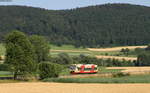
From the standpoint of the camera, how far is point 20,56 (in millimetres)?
70875

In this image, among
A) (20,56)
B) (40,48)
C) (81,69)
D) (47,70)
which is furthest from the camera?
(40,48)

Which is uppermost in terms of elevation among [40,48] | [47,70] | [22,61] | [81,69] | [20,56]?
[40,48]

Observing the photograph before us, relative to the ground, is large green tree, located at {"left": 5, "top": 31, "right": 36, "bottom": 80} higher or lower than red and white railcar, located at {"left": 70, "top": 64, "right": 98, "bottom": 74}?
higher

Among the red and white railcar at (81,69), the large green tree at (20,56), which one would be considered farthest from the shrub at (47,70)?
the red and white railcar at (81,69)

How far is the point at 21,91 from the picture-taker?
4897 centimetres

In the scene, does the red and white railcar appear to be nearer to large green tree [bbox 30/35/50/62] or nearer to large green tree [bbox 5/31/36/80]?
large green tree [bbox 5/31/36/80]

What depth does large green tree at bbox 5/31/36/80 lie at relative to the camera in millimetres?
70500

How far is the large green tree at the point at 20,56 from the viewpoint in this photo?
231 ft

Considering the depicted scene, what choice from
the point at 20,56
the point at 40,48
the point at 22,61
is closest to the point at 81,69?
the point at 22,61

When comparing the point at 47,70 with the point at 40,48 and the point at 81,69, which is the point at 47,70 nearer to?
the point at 81,69

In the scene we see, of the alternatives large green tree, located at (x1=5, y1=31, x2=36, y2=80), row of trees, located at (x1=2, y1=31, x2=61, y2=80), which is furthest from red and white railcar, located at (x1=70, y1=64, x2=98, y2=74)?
large green tree, located at (x1=5, y1=31, x2=36, y2=80)

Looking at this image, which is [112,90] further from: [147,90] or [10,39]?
[10,39]

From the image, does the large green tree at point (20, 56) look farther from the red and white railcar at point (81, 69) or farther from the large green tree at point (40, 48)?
the large green tree at point (40, 48)

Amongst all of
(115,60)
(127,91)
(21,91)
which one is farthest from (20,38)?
(115,60)
